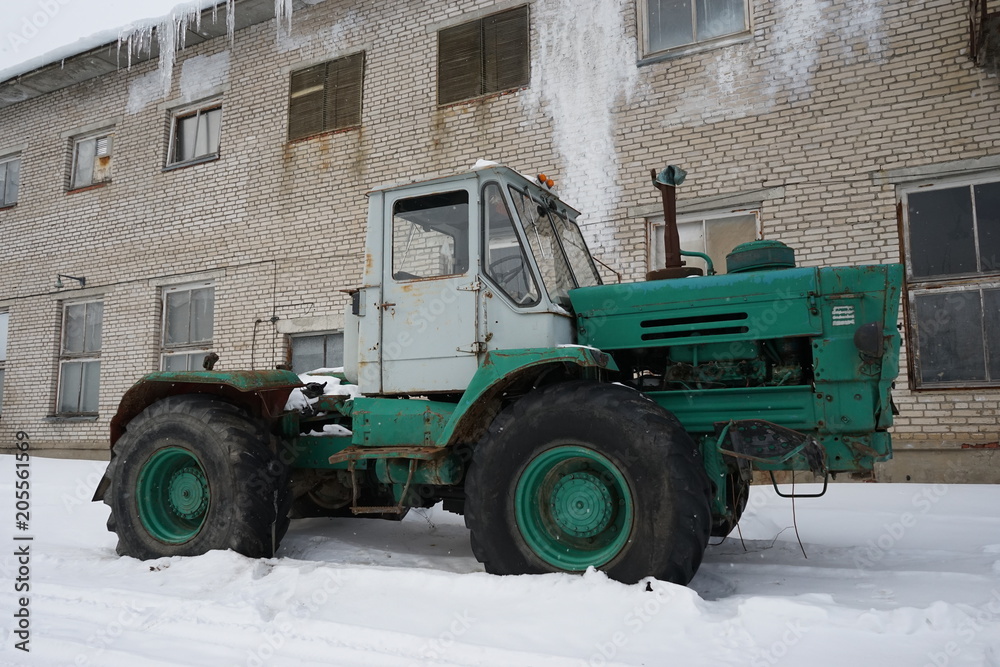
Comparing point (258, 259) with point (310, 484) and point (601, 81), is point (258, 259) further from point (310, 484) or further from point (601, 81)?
point (310, 484)

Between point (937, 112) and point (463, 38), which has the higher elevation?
point (463, 38)

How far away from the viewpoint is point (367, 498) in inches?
202

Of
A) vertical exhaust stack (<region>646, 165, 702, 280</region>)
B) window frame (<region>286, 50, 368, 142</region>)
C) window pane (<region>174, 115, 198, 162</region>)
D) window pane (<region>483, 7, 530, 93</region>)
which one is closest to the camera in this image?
vertical exhaust stack (<region>646, 165, 702, 280</region>)

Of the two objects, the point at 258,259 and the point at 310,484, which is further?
the point at 258,259

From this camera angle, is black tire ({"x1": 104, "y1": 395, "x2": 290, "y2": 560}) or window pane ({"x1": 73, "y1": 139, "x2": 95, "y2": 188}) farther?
window pane ({"x1": 73, "y1": 139, "x2": 95, "y2": 188})

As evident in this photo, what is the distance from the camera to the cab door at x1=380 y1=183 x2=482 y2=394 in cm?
414

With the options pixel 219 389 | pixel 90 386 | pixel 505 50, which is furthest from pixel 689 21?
pixel 90 386

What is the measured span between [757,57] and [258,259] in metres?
7.22

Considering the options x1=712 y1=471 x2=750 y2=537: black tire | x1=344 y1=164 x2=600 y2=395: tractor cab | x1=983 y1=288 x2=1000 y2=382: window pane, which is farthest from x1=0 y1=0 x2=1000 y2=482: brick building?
x1=344 y1=164 x2=600 y2=395: tractor cab

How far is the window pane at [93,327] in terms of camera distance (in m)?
11.6

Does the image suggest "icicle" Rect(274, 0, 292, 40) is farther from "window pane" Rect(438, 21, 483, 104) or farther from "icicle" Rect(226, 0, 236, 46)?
"window pane" Rect(438, 21, 483, 104)

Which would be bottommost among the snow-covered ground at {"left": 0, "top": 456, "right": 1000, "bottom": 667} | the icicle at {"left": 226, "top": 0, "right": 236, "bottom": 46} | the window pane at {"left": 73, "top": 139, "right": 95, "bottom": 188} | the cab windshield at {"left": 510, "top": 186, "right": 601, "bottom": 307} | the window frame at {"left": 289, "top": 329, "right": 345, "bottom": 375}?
the snow-covered ground at {"left": 0, "top": 456, "right": 1000, "bottom": 667}

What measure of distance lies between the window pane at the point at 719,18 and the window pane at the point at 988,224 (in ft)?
10.2

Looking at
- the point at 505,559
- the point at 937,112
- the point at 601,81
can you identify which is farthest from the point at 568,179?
the point at 505,559
